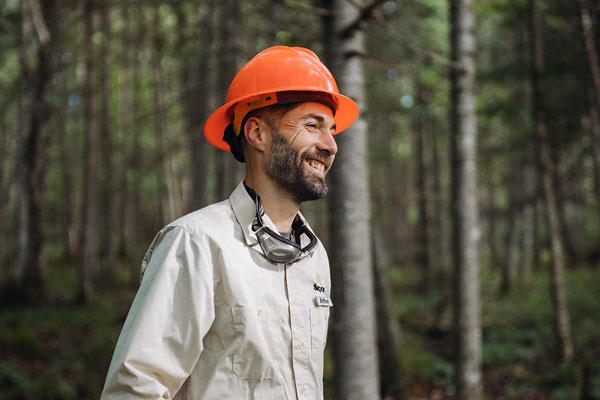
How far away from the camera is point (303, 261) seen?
6.62 feet

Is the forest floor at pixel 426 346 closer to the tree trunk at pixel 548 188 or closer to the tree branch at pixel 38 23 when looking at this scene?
the tree trunk at pixel 548 188

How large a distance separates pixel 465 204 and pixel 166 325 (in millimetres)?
5043

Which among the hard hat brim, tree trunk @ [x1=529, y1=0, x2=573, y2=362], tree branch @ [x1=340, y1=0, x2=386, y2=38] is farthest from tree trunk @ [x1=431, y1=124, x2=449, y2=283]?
the hard hat brim

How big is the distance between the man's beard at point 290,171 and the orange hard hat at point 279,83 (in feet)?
0.58

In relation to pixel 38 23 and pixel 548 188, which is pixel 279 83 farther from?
pixel 38 23

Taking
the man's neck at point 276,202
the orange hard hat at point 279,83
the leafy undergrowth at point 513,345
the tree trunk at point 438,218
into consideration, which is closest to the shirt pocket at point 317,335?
the man's neck at point 276,202

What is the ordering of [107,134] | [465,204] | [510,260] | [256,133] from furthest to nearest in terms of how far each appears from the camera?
[107,134], [510,260], [465,204], [256,133]

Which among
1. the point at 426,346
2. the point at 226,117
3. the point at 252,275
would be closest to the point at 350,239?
the point at 226,117

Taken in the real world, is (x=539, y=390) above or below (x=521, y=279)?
below

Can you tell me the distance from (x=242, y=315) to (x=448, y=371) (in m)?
7.37

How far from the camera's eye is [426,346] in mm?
10375

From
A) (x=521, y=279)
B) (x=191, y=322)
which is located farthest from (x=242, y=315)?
(x=521, y=279)

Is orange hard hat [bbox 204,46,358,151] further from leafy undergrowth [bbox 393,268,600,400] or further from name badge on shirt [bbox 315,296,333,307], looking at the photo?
leafy undergrowth [bbox 393,268,600,400]

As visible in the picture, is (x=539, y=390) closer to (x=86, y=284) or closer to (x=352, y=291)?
(x=352, y=291)
